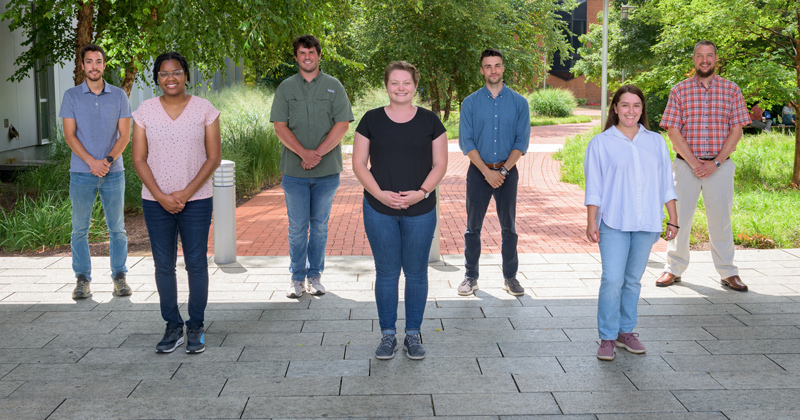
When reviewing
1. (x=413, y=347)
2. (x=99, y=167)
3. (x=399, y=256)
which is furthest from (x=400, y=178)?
(x=99, y=167)

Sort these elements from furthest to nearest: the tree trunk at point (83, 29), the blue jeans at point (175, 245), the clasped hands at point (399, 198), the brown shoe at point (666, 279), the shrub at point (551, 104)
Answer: the shrub at point (551, 104)
the tree trunk at point (83, 29)
the brown shoe at point (666, 279)
the blue jeans at point (175, 245)
the clasped hands at point (399, 198)

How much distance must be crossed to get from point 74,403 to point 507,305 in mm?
3198

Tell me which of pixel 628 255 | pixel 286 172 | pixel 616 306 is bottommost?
pixel 616 306

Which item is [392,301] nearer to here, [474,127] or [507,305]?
[507,305]

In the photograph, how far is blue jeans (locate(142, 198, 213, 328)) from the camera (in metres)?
4.80

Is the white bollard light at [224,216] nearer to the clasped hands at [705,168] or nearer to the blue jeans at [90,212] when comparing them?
the blue jeans at [90,212]

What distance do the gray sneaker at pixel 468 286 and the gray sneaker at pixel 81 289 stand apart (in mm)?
3011

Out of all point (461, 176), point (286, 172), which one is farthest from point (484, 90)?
point (461, 176)

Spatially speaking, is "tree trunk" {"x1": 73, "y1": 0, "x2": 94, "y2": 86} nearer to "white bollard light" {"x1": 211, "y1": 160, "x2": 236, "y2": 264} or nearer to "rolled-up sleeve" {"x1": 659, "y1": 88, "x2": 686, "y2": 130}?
"white bollard light" {"x1": 211, "y1": 160, "x2": 236, "y2": 264}

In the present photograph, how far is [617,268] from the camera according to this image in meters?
4.67

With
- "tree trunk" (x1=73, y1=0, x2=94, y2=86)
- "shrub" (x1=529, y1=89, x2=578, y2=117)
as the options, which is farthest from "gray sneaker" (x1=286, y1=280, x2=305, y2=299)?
"shrub" (x1=529, y1=89, x2=578, y2=117)

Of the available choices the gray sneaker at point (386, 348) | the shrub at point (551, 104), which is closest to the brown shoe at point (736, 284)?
the gray sneaker at point (386, 348)

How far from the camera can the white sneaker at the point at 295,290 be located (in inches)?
244

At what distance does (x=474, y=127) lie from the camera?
241 inches
